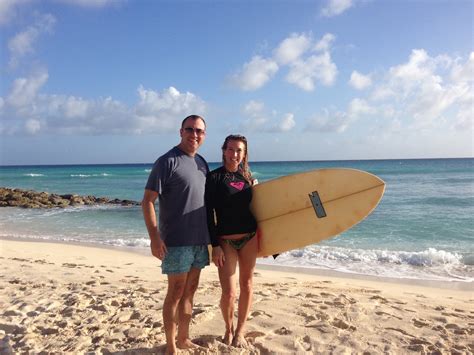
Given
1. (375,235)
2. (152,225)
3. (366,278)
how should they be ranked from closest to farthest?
(152,225)
(366,278)
(375,235)

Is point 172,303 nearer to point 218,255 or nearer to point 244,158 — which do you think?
Answer: point 218,255

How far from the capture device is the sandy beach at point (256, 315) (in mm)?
2898

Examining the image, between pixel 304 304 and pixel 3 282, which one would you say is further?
pixel 3 282

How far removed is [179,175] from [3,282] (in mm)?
3507

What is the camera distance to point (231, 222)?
2.67 meters

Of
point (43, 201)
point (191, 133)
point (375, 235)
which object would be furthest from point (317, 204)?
point (43, 201)

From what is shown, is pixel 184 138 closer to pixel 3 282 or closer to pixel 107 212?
pixel 3 282

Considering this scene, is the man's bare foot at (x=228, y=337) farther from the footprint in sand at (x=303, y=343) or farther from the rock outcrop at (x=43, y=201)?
the rock outcrop at (x=43, y=201)

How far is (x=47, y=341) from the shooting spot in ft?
9.82

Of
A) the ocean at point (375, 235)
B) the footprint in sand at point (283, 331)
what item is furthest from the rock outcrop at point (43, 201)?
the footprint in sand at point (283, 331)

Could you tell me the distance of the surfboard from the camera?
11.5ft

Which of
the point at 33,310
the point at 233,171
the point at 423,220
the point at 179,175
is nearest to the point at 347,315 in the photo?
the point at 233,171

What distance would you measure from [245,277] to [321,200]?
1.15 metres

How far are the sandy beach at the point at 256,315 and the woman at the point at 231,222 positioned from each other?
49 centimetres
